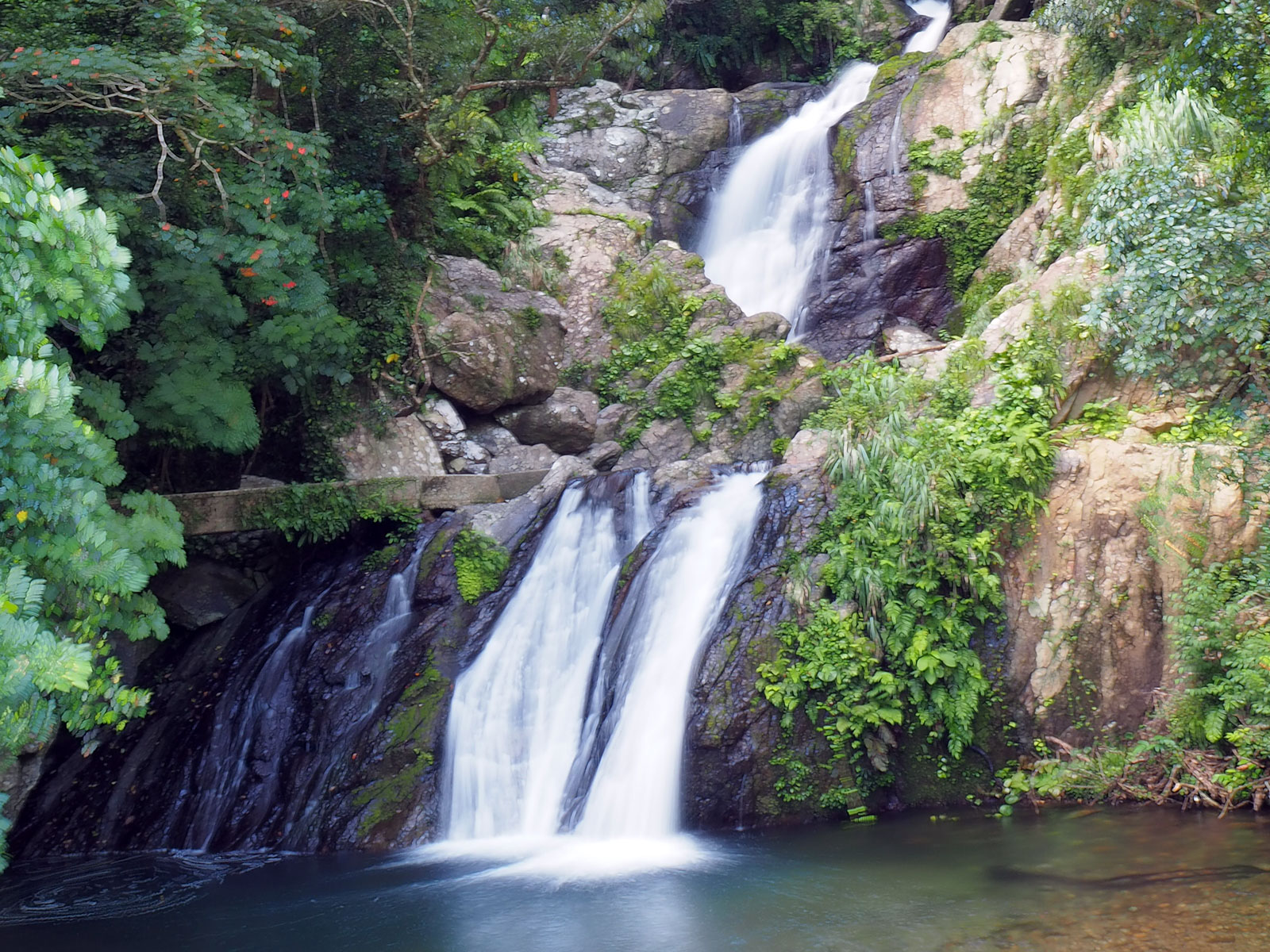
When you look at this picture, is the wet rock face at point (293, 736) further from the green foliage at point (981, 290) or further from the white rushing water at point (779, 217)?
the white rushing water at point (779, 217)

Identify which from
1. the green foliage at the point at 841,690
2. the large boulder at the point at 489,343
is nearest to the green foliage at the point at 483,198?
the large boulder at the point at 489,343

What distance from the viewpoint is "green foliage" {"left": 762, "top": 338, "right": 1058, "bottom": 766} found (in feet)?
25.0

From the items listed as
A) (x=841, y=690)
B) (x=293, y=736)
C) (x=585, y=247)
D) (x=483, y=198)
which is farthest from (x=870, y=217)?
(x=293, y=736)

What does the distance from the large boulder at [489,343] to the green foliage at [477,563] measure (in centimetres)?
323

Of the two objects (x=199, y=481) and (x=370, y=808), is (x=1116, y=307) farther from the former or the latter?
(x=199, y=481)

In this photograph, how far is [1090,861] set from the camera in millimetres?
5754

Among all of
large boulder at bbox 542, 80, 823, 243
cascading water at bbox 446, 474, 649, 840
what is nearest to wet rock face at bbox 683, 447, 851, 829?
cascading water at bbox 446, 474, 649, 840

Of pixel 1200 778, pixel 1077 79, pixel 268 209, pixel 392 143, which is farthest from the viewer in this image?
pixel 1077 79

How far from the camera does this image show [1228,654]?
7043 millimetres

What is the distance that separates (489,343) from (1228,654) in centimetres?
915

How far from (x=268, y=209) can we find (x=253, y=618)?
4.44 m

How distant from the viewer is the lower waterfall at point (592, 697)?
7.45 metres

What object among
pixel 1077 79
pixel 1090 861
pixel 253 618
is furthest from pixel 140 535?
pixel 1077 79

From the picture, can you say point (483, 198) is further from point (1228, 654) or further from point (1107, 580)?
point (1228, 654)
